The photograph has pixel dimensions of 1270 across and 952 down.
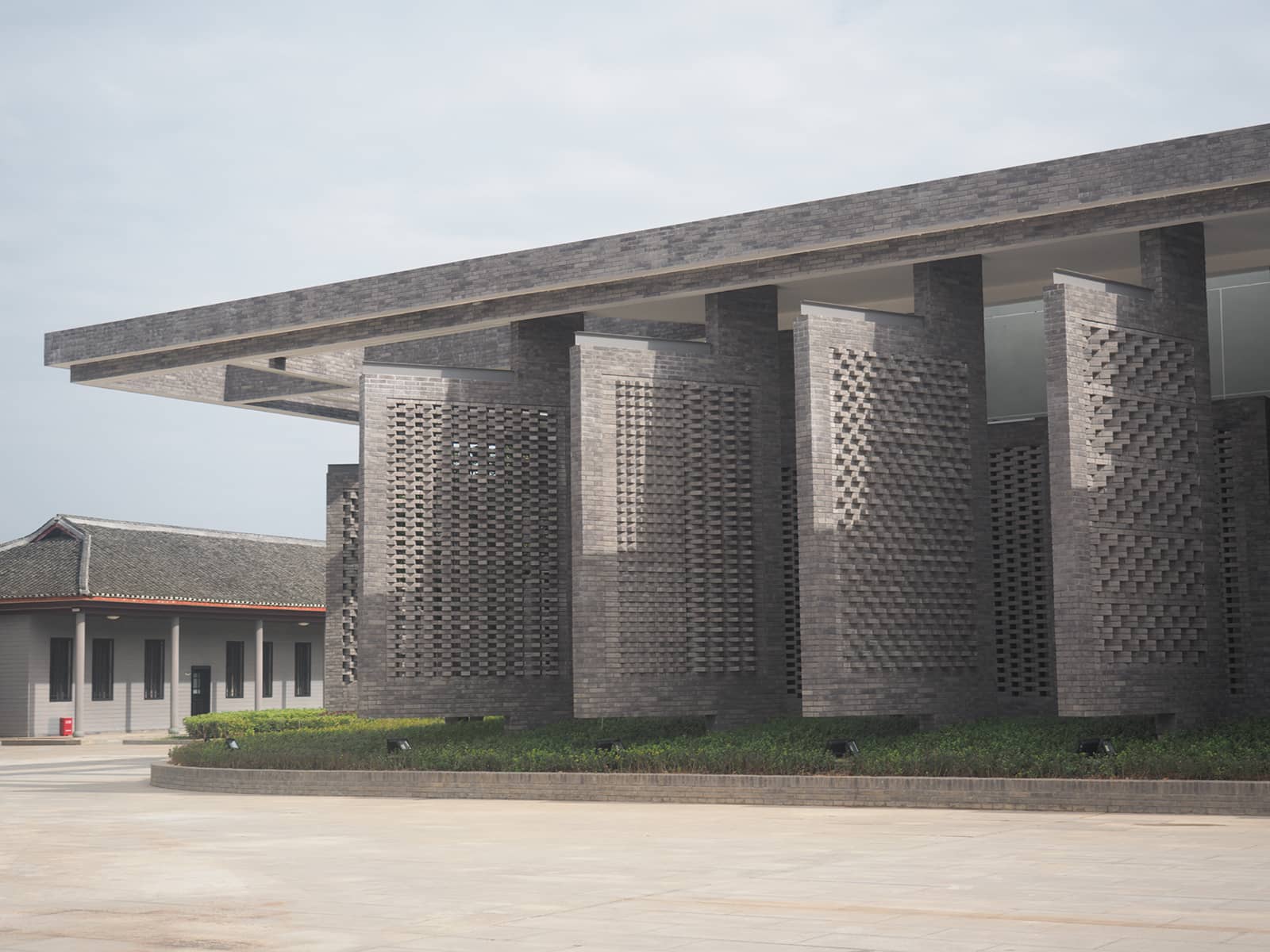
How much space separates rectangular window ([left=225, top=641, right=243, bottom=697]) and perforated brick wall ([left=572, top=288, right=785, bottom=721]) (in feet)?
72.1

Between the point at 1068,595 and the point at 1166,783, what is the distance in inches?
100

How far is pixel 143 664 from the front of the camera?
115ft

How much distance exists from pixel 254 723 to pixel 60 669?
9700 millimetres

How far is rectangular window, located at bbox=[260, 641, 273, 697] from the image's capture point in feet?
125

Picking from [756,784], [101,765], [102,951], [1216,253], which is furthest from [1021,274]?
[101,765]

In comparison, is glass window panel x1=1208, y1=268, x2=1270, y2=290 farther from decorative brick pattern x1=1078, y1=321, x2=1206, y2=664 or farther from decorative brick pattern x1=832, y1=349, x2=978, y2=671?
decorative brick pattern x1=832, y1=349, x2=978, y2=671

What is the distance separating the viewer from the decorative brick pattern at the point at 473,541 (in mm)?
18891

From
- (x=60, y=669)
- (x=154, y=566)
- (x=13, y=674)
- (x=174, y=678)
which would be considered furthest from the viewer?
(x=154, y=566)

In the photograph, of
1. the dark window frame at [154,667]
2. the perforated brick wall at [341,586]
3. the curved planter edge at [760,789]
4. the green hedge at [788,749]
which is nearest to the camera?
the curved planter edge at [760,789]

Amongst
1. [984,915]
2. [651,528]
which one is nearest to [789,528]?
[651,528]

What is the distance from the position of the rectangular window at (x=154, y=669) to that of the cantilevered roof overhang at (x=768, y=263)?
13154mm

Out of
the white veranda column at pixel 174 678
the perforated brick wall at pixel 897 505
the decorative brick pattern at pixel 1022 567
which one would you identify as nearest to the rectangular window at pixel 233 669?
the white veranda column at pixel 174 678

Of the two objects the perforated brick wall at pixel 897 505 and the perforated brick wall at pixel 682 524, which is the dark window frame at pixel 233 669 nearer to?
the perforated brick wall at pixel 682 524

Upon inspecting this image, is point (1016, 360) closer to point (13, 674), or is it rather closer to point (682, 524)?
point (682, 524)
